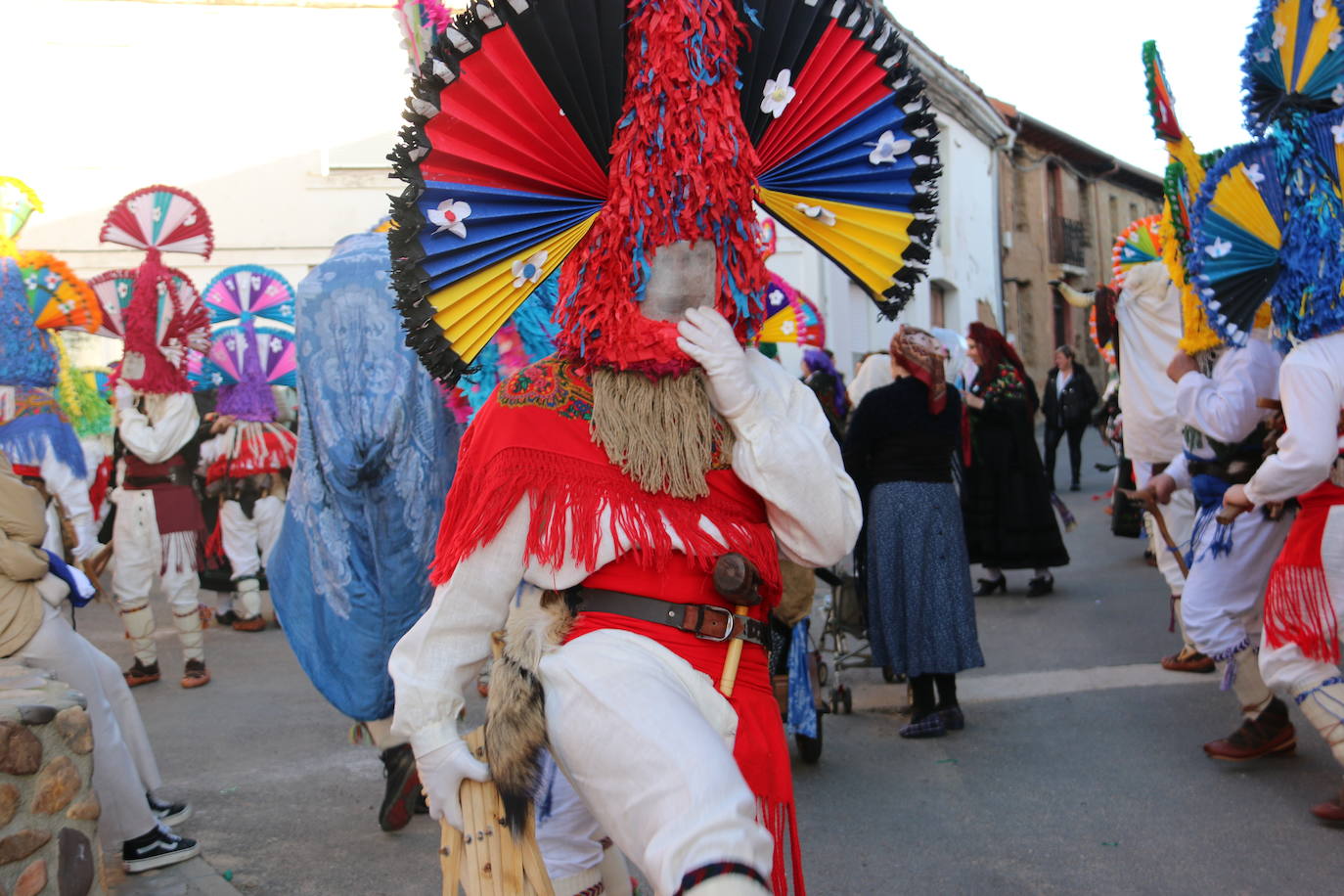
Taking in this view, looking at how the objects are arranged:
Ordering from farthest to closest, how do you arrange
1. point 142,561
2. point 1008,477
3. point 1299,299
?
1. point 1008,477
2. point 142,561
3. point 1299,299

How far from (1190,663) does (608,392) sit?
530 cm

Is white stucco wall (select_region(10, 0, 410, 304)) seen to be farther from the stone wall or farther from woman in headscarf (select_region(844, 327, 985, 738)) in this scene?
the stone wall

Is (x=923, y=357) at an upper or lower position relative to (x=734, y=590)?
upper

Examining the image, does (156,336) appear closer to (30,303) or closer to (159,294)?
(159,294)

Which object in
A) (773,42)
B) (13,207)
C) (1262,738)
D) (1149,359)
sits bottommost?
(1262,738)

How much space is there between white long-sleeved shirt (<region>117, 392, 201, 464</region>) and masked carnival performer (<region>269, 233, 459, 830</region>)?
3.67 metres

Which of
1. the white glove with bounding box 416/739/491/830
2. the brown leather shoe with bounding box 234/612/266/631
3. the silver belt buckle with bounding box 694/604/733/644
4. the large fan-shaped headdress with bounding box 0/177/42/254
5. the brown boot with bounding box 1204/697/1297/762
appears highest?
the large fan-shaped headdress with bounding box 0/177/42/254

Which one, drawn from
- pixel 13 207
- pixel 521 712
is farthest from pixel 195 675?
pixel 521 712

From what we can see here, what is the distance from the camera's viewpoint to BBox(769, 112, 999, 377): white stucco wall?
56.4 feet

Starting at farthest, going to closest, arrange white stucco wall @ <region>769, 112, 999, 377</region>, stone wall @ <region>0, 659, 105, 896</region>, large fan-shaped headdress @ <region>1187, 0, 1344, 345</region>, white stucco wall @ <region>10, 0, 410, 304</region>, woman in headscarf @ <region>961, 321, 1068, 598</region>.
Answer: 1. white stucco wall @ <region>769, 112, 999, 377</region>
2. white stucco wall @ <region>10, 0, 410, 304</region>
3. woman in headscarf @ <region>961, 321, 1068, 598</region>
4. large fan-shaped headdress @ <region>1187, 0, 1344, 345</region>
5. stone wall @ <region>0, 659, 105, 896</region>

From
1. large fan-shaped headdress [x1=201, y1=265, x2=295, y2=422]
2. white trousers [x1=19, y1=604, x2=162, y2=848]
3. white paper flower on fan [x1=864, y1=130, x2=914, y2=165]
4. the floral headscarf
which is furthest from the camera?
large fan-shaped headdress [x1=201, y1=265, x2=295, y2=422]

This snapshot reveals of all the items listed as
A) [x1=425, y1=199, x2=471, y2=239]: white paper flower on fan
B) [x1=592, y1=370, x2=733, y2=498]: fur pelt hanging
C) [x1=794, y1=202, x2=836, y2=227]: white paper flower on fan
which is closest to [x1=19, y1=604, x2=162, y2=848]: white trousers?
[x1=425, y1=199, x2=471, y2=239]: white paper flower on fan

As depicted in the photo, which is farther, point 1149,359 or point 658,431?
point 1149,359

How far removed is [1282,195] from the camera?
4.55 m
